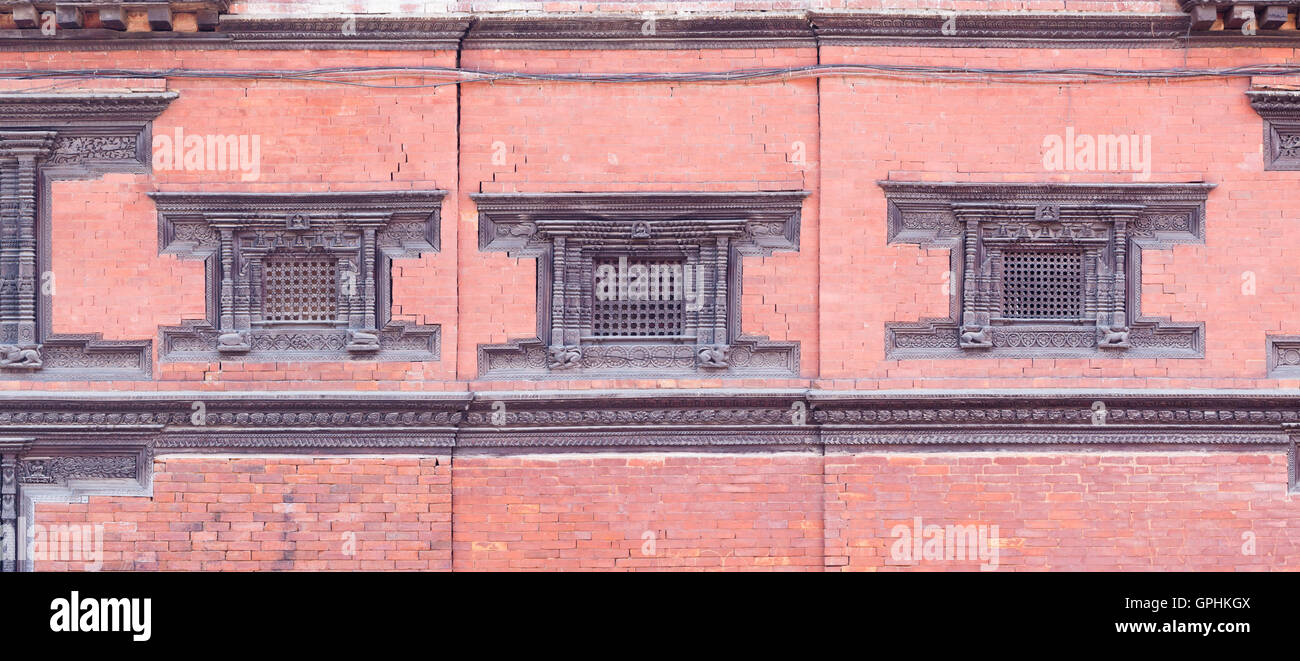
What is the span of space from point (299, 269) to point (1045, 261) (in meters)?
5.99

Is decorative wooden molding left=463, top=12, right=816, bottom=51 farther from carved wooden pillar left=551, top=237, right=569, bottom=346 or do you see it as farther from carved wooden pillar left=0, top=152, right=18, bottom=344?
carved wooden pillar left=0, top=152, right=18, bottom=344

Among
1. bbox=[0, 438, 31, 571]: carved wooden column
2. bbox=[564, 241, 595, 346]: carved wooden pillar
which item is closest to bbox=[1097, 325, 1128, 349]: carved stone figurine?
bbox=[564, 241, 595, 346]: carved wooden pillar

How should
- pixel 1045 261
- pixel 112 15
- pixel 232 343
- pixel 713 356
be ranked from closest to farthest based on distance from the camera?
pixel 112 15 < pixel 232 343 < pixel 713 356 < pixel 1045 261

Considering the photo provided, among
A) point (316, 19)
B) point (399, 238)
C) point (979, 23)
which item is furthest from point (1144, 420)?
point (316, 19)

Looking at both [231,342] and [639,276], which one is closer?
[231,342]

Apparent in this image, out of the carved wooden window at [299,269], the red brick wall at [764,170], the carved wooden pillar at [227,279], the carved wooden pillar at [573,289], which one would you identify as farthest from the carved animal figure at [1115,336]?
the carved wooden pillar at [227,279]

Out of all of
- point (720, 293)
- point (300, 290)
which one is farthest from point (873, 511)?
point (300, 290)

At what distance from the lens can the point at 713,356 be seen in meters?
7.23

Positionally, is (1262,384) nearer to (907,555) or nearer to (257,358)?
(907,555)

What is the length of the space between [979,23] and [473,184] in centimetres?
419

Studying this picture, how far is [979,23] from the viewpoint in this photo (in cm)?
721
